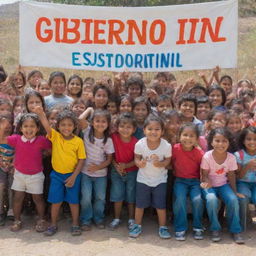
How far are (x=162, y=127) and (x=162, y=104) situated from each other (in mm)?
872

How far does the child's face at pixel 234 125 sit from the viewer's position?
179 inches

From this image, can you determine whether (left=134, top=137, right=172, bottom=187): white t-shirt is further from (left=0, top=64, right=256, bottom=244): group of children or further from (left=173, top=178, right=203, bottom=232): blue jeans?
(left=173, top=178, right=203, bottom=232): blue jeans

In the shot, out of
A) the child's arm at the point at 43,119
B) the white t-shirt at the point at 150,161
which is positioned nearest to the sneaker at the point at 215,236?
the white t-shirt at the point at 150,161

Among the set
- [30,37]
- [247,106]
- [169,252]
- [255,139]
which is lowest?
[169,252]

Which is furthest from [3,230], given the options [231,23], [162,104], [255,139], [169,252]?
[231,23]

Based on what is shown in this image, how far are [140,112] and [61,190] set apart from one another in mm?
1280

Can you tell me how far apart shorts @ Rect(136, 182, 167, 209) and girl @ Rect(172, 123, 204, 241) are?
136 millimetres

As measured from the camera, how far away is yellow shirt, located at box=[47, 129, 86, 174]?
13.6 ft

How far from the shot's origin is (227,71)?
14.2 m

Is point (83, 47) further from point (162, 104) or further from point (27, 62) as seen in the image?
point (162, 104)

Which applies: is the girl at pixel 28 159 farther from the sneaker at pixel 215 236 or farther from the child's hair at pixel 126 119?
the sneaker at pixel 215 236

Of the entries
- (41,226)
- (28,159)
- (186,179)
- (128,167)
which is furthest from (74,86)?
(186,179)

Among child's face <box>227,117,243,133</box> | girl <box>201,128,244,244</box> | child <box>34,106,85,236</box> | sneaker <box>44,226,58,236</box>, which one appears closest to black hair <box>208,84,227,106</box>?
child's face <box>227,117,243,133</box>

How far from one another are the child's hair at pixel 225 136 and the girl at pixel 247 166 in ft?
0.25
